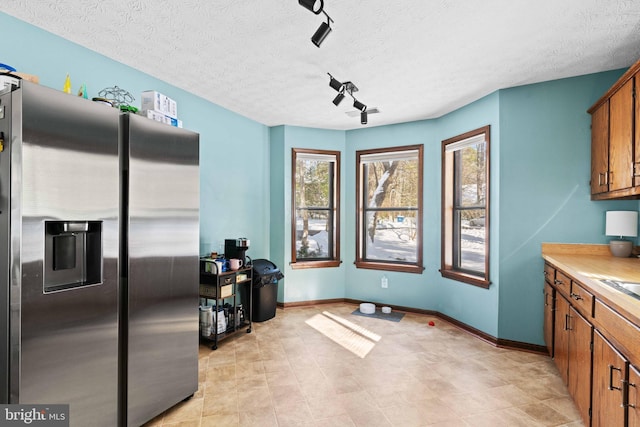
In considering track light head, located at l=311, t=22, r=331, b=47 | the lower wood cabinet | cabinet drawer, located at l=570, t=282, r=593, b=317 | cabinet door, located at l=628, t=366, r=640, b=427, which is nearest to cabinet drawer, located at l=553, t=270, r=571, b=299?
the lower wood cabinet

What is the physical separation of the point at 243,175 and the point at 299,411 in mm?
2932

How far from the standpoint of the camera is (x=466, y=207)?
4016 mm

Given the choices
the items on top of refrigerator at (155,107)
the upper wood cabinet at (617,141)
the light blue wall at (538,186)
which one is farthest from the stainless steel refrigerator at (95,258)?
the upper wood cabinet at (617,141)

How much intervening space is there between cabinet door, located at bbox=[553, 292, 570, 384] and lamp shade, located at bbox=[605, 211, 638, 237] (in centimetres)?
76

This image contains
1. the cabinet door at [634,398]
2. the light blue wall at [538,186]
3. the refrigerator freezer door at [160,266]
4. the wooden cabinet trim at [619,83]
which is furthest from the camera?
the light blue wall at [538,186]

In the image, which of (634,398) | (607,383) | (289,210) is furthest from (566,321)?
(289,210)

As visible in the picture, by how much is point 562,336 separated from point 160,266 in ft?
10.0

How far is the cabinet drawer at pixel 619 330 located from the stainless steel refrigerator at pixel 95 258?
2.53 meters

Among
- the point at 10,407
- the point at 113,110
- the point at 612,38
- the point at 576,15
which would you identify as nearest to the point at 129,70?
the point at 113,110

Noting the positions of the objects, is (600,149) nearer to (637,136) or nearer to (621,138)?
(621,138)

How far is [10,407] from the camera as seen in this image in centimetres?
153

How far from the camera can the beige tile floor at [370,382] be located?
221 cm

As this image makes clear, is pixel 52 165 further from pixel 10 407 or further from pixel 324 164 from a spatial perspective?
pixel 324 164

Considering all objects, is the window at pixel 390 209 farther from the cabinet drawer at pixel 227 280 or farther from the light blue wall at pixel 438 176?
the cabinet drawer at pixel 227 280
